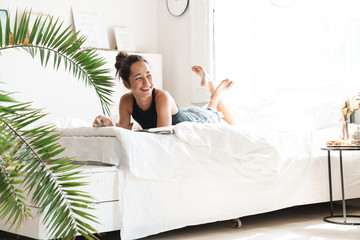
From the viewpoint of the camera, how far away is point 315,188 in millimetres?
2895

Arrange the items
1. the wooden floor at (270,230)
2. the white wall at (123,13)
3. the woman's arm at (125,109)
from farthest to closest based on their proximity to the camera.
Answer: the white wall at (123,13) → the woman's arm at (125,109) → the wooden floor at (270,230)

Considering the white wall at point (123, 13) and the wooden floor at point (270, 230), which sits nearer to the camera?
the wooden floor at point (270, 230)

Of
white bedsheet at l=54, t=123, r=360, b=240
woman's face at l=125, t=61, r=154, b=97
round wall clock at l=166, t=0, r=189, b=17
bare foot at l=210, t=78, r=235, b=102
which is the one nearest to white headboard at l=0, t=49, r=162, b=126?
round wall clock at l=166, t=0, r=189, b=17

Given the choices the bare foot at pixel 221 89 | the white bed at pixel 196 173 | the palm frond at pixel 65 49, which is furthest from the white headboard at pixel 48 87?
the palm frond at pixel 65 49

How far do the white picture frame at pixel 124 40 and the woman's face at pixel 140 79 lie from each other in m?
2.41

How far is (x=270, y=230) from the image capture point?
2639mm

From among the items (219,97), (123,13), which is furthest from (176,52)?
(219,97)

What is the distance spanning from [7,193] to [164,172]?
1070 mm

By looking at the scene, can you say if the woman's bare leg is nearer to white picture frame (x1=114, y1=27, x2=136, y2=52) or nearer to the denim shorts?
the denim shorts

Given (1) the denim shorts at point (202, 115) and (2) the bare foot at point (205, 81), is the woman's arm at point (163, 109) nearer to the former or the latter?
(1) the denim shorts at point (202, 115)

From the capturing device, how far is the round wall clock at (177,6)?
5180 mm

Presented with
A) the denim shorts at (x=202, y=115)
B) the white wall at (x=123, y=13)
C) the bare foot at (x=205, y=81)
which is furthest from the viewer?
the white wall at (x=123, y=13)

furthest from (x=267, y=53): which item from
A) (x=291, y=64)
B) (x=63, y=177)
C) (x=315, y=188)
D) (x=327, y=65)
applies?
(x=63, y=177)

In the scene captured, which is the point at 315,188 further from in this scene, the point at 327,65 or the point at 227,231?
the point at 327,65
